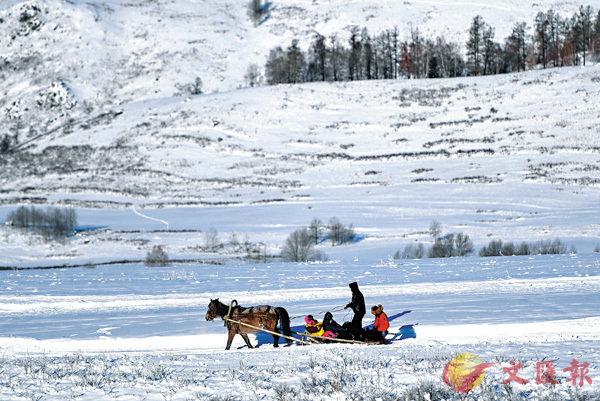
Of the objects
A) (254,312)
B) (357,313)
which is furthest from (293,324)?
(357,313)

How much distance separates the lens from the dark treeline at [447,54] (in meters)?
101

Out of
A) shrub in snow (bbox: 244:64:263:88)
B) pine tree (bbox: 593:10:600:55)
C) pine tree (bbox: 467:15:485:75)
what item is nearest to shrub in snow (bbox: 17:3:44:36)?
shrub in snow (bbox: 244:64:263:88)

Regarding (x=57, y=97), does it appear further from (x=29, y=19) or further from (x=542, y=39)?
(x=542, y=39)

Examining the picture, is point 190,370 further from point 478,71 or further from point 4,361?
point 478,71

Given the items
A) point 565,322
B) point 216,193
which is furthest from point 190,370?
point 216,193

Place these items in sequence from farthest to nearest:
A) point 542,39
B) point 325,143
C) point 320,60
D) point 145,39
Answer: point 145,39 → point 320,60 → point 542,39 → point 325,143

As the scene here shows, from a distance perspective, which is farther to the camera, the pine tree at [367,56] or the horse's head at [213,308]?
the pine tree at [367,56]

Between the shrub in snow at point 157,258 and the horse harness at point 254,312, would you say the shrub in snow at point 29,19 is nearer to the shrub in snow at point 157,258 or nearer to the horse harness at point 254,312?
the shrub in snow at point 157,258

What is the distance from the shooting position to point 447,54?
109m

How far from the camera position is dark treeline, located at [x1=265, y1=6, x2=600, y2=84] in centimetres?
10094

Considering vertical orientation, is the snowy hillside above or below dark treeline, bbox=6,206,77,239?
above

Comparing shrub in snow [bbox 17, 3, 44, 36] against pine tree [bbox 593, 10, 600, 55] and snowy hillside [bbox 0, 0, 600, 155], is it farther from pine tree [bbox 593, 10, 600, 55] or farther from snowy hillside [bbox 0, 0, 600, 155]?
pine tree [bbox 593, 10, 600, 55]

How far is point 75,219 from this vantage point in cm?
5472

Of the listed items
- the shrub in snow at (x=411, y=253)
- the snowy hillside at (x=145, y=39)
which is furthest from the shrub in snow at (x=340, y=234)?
the snowy hillside at (x=145, y=39)
